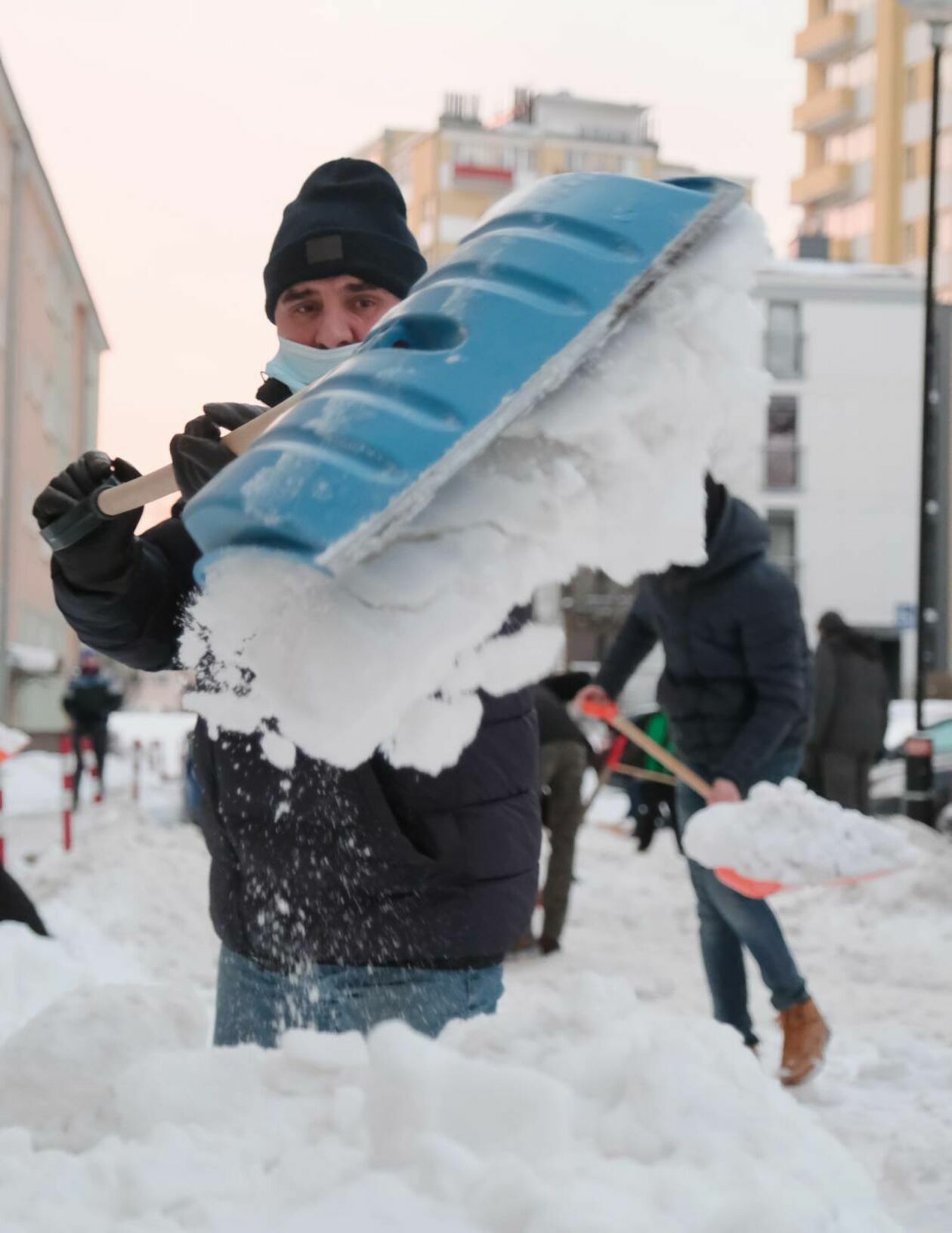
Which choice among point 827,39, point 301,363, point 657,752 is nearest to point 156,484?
point 301,363

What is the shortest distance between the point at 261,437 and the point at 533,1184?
856mm

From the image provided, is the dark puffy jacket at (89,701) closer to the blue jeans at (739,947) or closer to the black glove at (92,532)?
the blue jeans at (739,947)

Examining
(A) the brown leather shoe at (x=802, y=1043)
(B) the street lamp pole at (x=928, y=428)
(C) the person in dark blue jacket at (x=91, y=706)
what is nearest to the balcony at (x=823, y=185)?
(B) the street lamp pole at (x=928, y=428)

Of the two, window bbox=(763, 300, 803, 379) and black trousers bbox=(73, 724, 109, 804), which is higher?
window bbox=(763, 300, 803, 379)

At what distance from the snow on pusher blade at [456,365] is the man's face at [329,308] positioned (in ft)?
2.23

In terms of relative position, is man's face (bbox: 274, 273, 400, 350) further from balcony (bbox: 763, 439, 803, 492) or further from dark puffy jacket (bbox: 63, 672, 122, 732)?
balcony (bbox: 763, 439, 803, 492)

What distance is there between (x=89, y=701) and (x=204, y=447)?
15688mm

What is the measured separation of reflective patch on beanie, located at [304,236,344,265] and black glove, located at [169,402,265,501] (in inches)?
21.6

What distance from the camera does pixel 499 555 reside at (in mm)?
1738

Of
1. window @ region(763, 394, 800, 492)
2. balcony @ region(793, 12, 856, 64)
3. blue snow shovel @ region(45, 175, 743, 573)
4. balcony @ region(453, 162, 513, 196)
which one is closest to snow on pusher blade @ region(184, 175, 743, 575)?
blue snow shovel @ region(45, 175, 743, 573)

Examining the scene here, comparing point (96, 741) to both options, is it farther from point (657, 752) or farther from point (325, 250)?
point (325, 250)

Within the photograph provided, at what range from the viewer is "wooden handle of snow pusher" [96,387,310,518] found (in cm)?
189

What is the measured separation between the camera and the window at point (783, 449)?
36.7 metres

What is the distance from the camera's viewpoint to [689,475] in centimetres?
190
